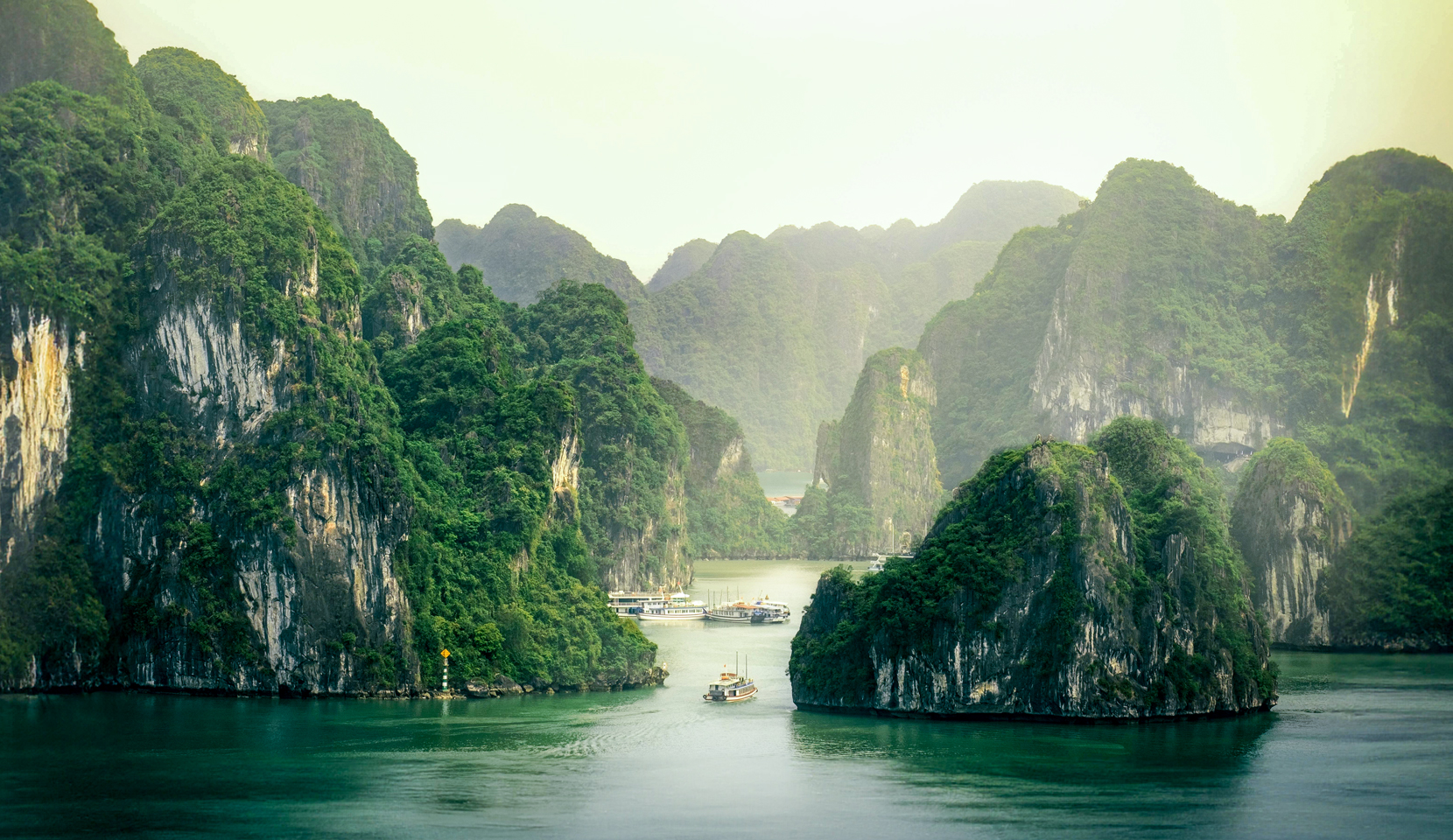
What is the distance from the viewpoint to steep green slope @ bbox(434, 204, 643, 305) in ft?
524

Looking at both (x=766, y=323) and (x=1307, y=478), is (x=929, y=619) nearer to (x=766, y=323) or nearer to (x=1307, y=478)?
(x=1307, y=478)

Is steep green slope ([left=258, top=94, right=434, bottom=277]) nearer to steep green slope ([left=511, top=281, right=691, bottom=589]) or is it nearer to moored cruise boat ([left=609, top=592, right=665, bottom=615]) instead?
steep green slope ([left=511, top=281, right=691, bottom=589])

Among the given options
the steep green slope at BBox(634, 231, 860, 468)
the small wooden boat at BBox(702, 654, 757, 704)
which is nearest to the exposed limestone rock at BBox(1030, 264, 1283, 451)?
the small wooden boat at BBox(702, 654, 757, 704)

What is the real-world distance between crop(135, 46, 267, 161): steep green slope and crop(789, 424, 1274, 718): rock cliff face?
112 feet

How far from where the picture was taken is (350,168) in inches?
3147

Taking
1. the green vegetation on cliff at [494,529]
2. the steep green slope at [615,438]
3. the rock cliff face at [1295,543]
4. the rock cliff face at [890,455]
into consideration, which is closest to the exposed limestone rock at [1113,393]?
the rock cliff face at [890,455]

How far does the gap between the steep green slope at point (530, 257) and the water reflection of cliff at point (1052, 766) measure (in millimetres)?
116474

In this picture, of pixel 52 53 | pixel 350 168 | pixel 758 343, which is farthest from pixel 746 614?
pixel 758 343

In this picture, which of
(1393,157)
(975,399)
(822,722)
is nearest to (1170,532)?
(822,722)

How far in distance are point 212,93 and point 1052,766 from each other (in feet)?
147

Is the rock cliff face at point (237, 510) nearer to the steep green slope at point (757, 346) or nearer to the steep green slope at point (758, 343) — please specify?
the steep green slope at point (758, 343)

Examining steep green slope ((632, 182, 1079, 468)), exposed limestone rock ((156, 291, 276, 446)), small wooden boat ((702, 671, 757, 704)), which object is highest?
steep green slope ((632, 182, 1079, 468))

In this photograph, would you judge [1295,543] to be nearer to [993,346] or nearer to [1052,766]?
[1052,766]

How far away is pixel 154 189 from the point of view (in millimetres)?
50750
